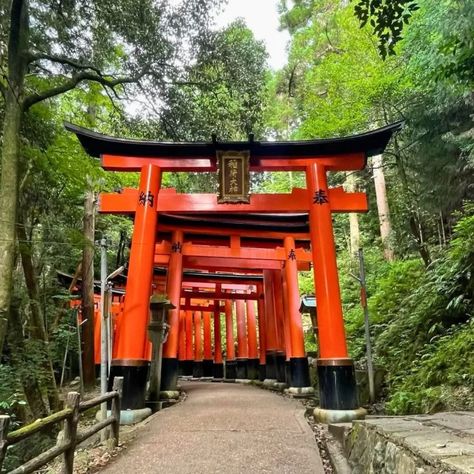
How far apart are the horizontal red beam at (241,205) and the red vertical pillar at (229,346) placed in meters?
12.0

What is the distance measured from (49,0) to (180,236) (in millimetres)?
6176

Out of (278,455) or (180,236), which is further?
(180,236)

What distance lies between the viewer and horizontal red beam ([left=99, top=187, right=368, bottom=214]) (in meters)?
8.59

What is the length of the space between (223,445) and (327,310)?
3.04m

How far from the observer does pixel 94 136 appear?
27.2 feet

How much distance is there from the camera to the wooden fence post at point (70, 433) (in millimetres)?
3990

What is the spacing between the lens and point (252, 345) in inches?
760

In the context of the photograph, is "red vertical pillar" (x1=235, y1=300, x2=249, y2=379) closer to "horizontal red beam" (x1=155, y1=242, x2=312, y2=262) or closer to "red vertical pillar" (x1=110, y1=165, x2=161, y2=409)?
"horizontal red beam" (x1=155, y1=242, x2=312, y2=262)

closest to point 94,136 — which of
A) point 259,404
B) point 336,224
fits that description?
point 259,404

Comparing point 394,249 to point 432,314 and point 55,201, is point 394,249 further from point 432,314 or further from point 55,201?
point 55,201

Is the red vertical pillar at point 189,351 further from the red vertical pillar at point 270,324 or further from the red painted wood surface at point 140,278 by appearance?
the red painted wood surface at point 140,278

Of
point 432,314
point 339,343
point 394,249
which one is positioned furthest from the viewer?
point 394,249

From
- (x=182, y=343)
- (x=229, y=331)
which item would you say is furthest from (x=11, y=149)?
(x=182, y=343)

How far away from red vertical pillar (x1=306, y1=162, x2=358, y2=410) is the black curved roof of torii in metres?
0.42
